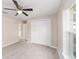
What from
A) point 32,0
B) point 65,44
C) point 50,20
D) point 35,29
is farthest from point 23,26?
point 65,44

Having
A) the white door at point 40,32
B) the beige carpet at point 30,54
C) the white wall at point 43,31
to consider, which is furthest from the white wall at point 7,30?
the white door at point 40,32

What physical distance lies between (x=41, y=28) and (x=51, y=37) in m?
1.41

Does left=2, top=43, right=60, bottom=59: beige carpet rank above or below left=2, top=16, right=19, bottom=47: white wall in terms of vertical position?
below

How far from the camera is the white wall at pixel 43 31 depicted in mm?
5824

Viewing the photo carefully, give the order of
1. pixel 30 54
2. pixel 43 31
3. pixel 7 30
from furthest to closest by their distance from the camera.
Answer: pixel 43 31, pixel 7 30, pixel 30 54

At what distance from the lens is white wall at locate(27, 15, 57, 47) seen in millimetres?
5824

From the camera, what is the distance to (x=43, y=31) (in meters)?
6.84

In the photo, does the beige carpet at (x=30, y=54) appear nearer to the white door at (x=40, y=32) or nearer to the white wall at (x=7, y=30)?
the white wall at (x=7, y=30)

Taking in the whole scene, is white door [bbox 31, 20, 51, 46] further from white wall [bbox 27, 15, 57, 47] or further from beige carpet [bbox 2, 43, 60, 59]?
beige carpet [bbox 2, 43, 60, 59]

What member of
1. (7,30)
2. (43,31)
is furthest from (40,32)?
(7,30)

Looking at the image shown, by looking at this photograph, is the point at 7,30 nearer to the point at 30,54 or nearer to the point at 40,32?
the point at 40,32

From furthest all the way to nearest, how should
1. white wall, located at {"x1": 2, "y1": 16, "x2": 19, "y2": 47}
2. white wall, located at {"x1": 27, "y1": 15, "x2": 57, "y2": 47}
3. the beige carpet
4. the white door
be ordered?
the white door < white wall, located at {"x1": 27, "y1": 15, "x2": 57, "y2": 47} < white wall, located at {"x1": 2, "y1": 16, "x2": 19, "y2": 47} < the beige carpet

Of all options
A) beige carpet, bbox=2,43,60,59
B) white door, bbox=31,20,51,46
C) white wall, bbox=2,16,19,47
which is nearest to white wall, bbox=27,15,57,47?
white door, bbox=31,20,51,46

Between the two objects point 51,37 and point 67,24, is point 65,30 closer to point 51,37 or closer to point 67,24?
point 67,24
